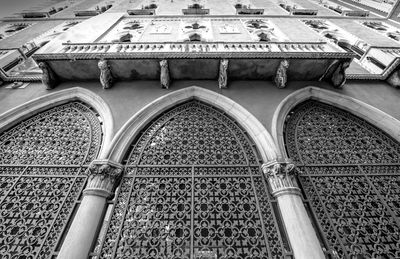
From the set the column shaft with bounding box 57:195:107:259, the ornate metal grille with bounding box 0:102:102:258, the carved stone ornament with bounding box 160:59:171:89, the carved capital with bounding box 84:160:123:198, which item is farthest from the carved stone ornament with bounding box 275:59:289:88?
the column shaft with bounding box 57:195:107:259

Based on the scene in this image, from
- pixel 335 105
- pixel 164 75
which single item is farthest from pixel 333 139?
pixel 164 75

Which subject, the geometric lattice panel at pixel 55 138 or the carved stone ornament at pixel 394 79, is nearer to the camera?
the geometric lattice panel at pixel 55 138

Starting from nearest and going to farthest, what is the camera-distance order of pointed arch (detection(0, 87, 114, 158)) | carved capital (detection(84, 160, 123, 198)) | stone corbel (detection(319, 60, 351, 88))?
carved capital (detection(84, 160, 123, 198)) → pointed arch (detection(0, 87, 114, 158)) → stone corbel (detection(319, 60, 351, 88))

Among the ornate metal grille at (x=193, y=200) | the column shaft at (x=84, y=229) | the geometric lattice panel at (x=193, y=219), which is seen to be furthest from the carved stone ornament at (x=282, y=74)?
the column shaft at (x=84, y=229)

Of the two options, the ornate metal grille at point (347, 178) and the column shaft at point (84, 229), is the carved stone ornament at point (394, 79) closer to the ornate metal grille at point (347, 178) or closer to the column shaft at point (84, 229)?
the ornate metal grille at point (347, 178)

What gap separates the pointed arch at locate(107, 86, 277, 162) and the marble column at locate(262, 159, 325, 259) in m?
0.39

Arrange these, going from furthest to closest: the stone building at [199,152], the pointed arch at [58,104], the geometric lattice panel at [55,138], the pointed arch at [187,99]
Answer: the pointed arch at [58,104], the geometric lattice panel at [55,138], the pointed arch at [187,99], the stone building at [199,152]

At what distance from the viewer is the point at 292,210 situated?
383 centimetres

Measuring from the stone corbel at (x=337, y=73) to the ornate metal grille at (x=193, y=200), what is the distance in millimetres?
3757

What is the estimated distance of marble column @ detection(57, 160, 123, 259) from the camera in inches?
136

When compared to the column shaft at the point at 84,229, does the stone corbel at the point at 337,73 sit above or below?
above

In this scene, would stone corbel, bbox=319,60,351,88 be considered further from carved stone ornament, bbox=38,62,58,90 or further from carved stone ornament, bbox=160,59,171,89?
carved stone ornament, bbox=38,62,58,90

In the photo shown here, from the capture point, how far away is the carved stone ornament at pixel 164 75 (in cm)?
580

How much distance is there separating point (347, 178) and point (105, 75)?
285 inches
